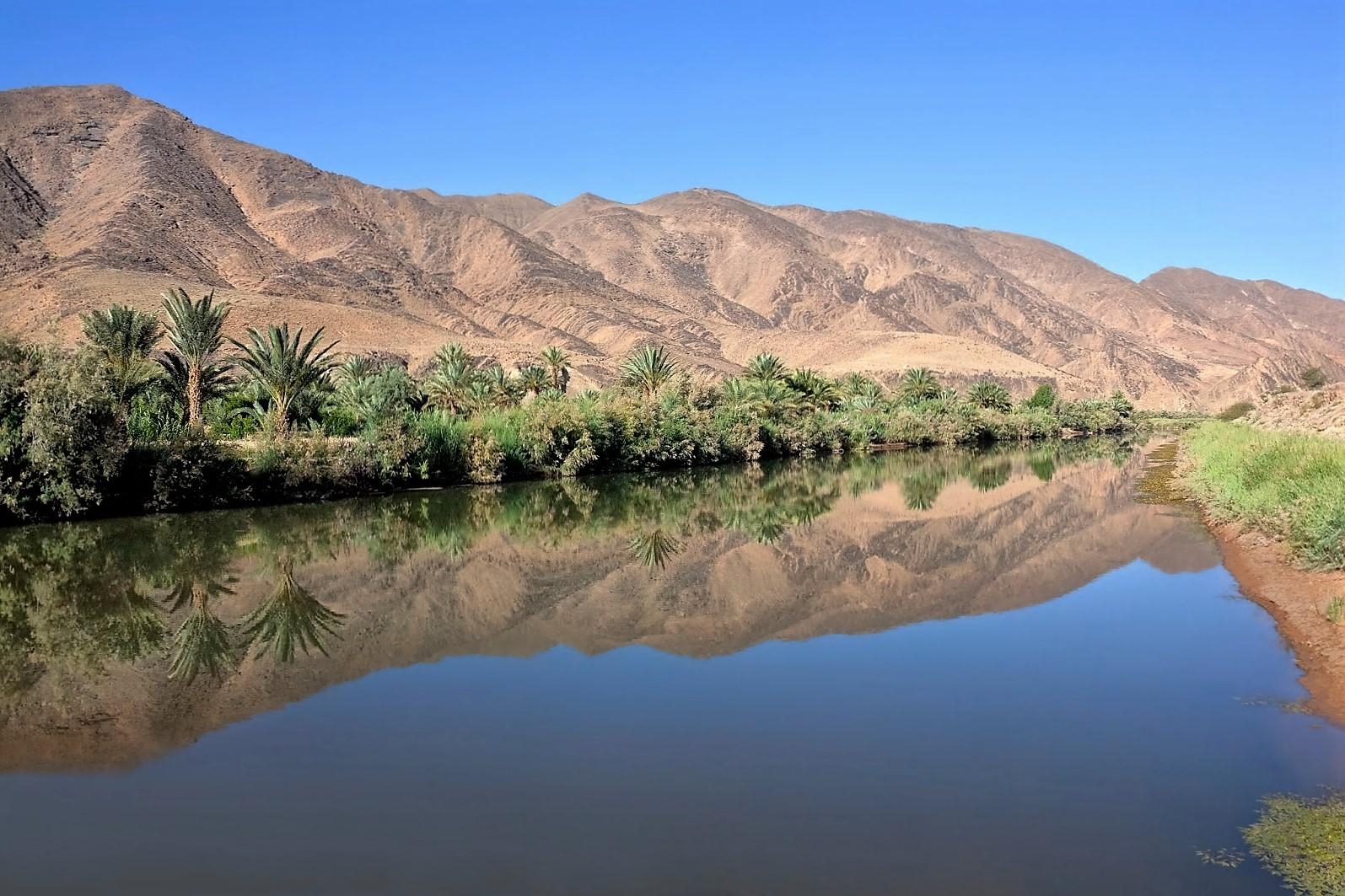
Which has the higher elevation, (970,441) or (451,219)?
(451,219)

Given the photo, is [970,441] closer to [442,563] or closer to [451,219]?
[442,563]

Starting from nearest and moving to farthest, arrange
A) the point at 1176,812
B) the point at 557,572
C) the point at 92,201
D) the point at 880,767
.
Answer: the point at 1176,812 → the point at 880,767 → the point at 557,572 → the point at 92,201

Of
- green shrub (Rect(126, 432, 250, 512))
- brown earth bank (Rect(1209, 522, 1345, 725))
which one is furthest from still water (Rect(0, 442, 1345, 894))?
A: green shrub (Rect(126, 432, 250, 512))

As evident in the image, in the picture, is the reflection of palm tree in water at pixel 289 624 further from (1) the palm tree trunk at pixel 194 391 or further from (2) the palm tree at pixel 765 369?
(2) the palm tree at pixel 765 369

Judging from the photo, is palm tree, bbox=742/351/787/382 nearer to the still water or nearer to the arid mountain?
the arid mountain

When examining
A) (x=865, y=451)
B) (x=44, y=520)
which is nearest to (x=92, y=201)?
(x=865, y=451)

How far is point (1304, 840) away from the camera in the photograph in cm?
776

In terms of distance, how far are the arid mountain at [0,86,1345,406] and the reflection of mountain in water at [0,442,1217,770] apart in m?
47.1

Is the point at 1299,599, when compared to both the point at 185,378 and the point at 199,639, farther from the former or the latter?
the point at 185,378

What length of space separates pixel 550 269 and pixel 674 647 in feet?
363

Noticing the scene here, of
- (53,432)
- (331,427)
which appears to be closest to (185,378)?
(331,427)

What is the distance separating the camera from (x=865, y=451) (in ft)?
207

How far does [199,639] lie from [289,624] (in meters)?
1.38

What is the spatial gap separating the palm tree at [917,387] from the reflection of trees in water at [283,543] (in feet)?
95.9
